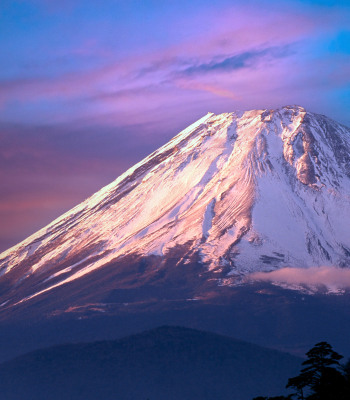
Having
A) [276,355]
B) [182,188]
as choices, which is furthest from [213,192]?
[276,355]

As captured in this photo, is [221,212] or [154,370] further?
[221,212]

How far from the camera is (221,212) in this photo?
490ft

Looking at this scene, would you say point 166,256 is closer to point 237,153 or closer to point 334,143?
point 237,153

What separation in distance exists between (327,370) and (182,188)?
13037 cm

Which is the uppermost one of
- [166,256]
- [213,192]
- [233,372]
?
[213,192]

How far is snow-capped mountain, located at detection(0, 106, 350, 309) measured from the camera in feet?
480

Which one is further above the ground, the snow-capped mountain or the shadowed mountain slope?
the snow-capped mountain

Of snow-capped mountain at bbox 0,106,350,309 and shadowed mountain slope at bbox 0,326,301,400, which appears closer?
shadowed mountain slope at bbox 0,326,301,400

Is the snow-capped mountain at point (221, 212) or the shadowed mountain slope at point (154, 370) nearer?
the shadowed mountain slope at point (154, 370)

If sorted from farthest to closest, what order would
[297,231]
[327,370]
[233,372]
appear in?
[297,231]
[233,372]
[327,370]

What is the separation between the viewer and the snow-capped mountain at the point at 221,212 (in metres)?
146

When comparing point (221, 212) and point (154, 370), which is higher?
point (221, 212)

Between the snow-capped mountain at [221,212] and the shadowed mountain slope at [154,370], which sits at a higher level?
the snow-capped mountain at [221,212]

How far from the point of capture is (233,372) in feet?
397
